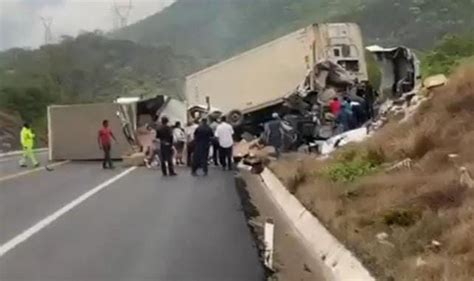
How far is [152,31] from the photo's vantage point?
650 feet

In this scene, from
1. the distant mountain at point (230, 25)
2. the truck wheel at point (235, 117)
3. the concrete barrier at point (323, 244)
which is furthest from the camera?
the distant mountain at point (230, 25)

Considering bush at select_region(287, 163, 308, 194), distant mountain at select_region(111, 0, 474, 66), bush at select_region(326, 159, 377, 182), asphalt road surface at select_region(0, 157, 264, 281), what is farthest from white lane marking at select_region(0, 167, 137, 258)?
distant mountain at select_region(111, 0, 474, 66)

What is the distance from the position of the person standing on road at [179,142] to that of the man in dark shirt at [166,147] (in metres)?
3.48

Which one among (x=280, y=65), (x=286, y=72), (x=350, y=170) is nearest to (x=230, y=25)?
(x=280, y=65)

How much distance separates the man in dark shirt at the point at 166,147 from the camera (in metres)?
28.1

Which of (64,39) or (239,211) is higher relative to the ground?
(64,39)

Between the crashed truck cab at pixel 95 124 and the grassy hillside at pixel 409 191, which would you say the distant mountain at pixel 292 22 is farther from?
the grassy hillside at pixel 409 191

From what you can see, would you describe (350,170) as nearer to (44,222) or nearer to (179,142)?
(44,222)

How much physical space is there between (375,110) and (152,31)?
167869mm

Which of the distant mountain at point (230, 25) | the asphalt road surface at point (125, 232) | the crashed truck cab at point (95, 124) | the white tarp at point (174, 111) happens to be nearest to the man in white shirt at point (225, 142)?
the asphalt road surface at point (125, 232)

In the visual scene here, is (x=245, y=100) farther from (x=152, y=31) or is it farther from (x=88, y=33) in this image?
(x=152, y=31)

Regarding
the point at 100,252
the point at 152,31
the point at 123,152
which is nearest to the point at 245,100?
the point at 123,152

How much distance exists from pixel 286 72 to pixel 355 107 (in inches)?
148

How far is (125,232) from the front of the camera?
49.5 feet
